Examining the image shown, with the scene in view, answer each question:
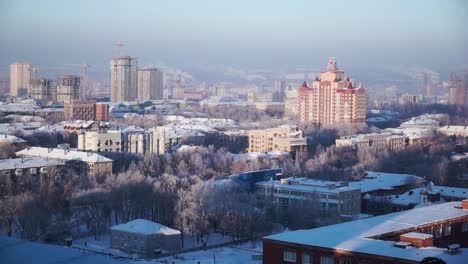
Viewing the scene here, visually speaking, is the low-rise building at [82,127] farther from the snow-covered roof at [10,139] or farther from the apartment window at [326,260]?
the apartment window at [326,260]

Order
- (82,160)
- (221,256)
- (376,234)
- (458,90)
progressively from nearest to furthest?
(376,234) → (221,256) → (82,160) → (458,90)

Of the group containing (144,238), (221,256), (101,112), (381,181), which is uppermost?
(101,112)

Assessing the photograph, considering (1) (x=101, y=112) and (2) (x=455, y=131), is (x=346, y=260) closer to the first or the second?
(2) (x=455, y=131)

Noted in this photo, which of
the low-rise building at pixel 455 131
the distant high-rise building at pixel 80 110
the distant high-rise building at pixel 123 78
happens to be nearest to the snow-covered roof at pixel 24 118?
the distant high-rise building at pixel 80 110

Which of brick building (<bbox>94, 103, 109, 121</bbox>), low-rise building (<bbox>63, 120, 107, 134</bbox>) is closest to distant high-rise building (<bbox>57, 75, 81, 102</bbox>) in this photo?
brick building (<bbox>94, 103, 109, 121</bbox>)

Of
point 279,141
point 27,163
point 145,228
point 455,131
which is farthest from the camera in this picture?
point 455,131

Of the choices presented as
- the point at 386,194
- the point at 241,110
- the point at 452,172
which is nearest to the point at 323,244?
the point at 386,194

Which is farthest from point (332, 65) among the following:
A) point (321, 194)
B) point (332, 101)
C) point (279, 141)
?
point (321, 194)
